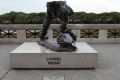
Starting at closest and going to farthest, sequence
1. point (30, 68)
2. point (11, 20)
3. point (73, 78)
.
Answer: point (73, 78)
point (30, 68)
point (11, 20)

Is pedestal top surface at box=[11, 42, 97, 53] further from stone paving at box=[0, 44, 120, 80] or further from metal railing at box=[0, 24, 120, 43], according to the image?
metal railing at box=[0, 24, 120, 43]

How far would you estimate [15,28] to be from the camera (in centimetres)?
1080

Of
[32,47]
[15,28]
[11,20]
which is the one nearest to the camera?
[32,47]

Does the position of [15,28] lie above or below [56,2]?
below

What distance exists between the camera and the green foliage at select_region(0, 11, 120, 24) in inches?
489

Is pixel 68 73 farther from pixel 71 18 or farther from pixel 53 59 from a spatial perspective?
pixel 71 18

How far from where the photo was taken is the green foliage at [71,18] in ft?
40.7

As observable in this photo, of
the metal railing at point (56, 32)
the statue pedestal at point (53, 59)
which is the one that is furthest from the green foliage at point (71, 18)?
the statue pedestal at point (53, 59)

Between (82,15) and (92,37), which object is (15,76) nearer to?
(92,37)

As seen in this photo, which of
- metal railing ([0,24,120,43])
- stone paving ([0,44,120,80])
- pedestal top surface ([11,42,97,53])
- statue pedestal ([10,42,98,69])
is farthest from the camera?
metal railing ([0,24,120,43])

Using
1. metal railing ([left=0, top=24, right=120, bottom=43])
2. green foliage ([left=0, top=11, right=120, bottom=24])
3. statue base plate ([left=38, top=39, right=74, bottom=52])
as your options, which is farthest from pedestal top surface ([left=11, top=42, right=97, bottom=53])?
green foliage ([left=0, top=11, right=120, bottom=24])

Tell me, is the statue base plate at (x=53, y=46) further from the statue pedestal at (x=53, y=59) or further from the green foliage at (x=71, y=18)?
the green foliage at (x=71, y=18)

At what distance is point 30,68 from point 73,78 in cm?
119

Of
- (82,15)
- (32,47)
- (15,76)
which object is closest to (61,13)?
(32,47)
